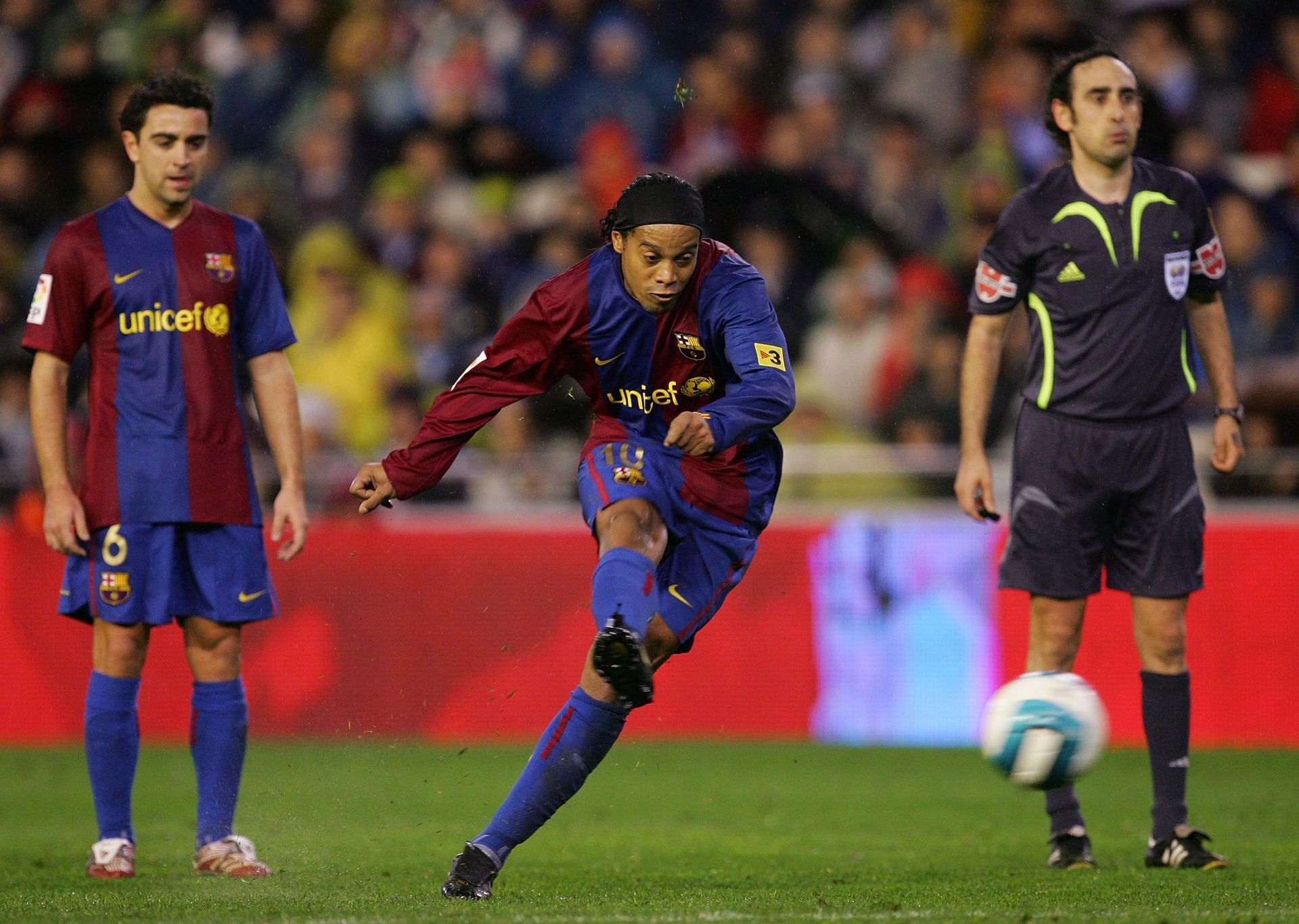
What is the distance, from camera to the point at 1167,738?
5.36 m

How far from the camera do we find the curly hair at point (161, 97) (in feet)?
17.4

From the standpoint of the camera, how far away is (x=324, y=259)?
11297 millimetres

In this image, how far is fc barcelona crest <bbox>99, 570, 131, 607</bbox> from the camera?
5.18m

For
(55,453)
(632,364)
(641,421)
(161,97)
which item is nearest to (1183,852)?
(641,421)

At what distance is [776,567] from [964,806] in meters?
2.24

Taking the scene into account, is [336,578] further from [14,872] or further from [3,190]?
[3,190]

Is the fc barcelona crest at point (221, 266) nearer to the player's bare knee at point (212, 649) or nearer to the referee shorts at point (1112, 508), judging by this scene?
the player's bare knee at point (212, 649)

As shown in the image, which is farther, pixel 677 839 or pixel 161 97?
pixel 677 839

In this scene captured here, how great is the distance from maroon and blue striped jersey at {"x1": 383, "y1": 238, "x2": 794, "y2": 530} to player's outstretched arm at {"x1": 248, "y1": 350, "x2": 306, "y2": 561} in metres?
0.72

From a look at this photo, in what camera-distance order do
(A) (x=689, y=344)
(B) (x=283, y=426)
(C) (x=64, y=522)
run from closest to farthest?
(A) (x=689, y=344), (C) (x=64, y=522), (B) (x=283, y=426)

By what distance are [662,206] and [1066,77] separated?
1.56m

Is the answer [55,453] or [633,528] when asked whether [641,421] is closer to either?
[633,528]

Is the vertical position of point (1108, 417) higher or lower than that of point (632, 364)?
lower

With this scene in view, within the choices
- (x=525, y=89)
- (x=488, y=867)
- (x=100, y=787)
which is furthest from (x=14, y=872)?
(x=525, y=89)
